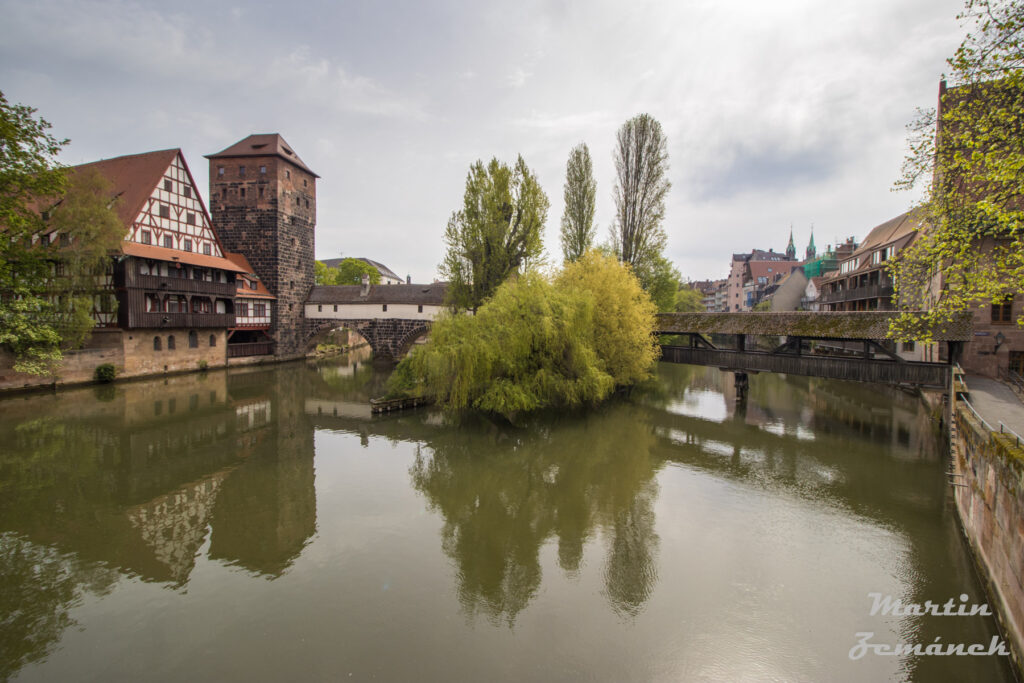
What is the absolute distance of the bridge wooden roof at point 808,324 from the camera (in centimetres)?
1284

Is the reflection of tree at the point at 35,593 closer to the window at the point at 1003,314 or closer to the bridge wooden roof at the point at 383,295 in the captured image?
the window at the point at 1003,314

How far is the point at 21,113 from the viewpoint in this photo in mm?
13438

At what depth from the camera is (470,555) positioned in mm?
7086

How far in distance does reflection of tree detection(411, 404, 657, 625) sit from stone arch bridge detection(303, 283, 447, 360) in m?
17.3

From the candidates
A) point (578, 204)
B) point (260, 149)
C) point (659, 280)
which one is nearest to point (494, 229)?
point (578, 204)

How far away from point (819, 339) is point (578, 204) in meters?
15.1

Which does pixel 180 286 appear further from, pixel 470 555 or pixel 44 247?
pixel 470 555

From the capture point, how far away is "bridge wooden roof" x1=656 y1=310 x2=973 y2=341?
12.8 m

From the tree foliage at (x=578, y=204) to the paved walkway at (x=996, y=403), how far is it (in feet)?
60.2

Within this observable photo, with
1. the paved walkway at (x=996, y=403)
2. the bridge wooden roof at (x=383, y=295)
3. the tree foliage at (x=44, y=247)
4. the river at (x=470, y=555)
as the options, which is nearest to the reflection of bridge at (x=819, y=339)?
the paved walkway at (x=996, y=403)

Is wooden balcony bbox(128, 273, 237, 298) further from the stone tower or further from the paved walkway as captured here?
the paved walkway

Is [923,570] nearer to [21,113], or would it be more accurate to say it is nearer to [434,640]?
[434,640]

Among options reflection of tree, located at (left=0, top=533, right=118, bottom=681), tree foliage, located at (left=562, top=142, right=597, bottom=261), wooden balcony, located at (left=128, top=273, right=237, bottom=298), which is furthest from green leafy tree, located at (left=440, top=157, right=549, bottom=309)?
reflection of tree, located at (left=0, top=533, right=118, bottom=681)

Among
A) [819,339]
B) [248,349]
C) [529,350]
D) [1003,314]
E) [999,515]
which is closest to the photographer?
[999,515]
